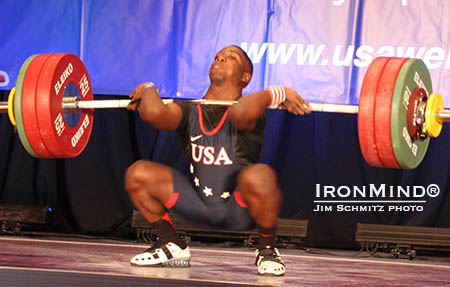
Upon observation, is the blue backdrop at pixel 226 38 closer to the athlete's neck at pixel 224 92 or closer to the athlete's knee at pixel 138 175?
the athlete's neck at pixel 224 92

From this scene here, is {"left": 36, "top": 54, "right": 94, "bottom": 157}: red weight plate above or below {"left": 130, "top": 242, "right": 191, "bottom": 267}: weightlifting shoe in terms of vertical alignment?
above

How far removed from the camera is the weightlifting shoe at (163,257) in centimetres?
272

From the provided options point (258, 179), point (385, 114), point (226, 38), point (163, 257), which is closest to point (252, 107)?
point (258, 179)

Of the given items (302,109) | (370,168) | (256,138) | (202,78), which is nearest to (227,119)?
(256,138)

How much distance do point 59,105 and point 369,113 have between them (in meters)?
1.37

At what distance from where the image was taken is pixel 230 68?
2.87 metres

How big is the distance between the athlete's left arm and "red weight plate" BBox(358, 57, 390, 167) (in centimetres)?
24

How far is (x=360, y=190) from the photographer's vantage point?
189 inches

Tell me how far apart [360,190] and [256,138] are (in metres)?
2.22

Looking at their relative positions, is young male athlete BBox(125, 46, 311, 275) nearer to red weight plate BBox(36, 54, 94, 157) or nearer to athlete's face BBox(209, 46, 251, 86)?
athlete's face BBox(209, 46, 251, 86)

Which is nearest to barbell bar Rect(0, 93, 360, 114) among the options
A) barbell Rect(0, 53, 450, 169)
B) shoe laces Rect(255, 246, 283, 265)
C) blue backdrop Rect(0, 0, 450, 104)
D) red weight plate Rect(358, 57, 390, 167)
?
barbell Rect(0, 53, 450, 169)

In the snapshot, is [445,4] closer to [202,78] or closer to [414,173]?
[414,173]

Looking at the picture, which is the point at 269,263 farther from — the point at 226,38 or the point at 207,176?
the point at 226,38

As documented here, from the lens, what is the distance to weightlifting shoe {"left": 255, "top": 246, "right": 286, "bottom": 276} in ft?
8.45
